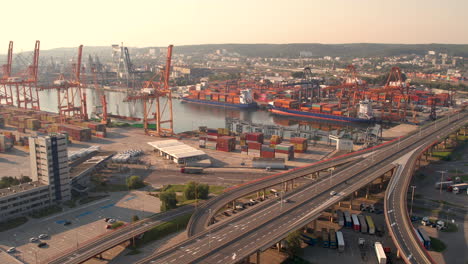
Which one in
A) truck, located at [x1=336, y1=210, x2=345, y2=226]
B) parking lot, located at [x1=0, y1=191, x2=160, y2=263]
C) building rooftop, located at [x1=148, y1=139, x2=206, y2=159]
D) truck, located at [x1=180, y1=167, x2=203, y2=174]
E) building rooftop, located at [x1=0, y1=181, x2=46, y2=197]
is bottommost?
parking lot, located at [x1=0, y1=191, x2=160, y2=263]

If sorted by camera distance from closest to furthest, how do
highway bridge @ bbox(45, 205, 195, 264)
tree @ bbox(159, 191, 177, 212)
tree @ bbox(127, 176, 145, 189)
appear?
highway bridge @ bbox(45, 205, 195, 264) < tree @ bbox(159, 191, 177, 212) < tree @ bbox(127, 176, 145, 189)

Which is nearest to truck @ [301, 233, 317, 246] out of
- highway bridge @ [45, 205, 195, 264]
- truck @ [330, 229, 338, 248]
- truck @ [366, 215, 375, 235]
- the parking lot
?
truck @ [330, 229, 338, 248]

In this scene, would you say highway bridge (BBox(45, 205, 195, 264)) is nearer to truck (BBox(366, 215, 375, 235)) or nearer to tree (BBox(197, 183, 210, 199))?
tree (BBox(197, 183, 210, 199))

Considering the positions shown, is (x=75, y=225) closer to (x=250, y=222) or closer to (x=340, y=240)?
(x=250, y=222)

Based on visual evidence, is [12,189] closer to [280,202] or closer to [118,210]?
[118,210]

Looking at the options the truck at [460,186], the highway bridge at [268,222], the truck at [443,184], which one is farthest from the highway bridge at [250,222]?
the truck at [460,186]

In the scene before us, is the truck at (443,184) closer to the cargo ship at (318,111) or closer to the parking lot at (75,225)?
the parking lot at (75,225)
